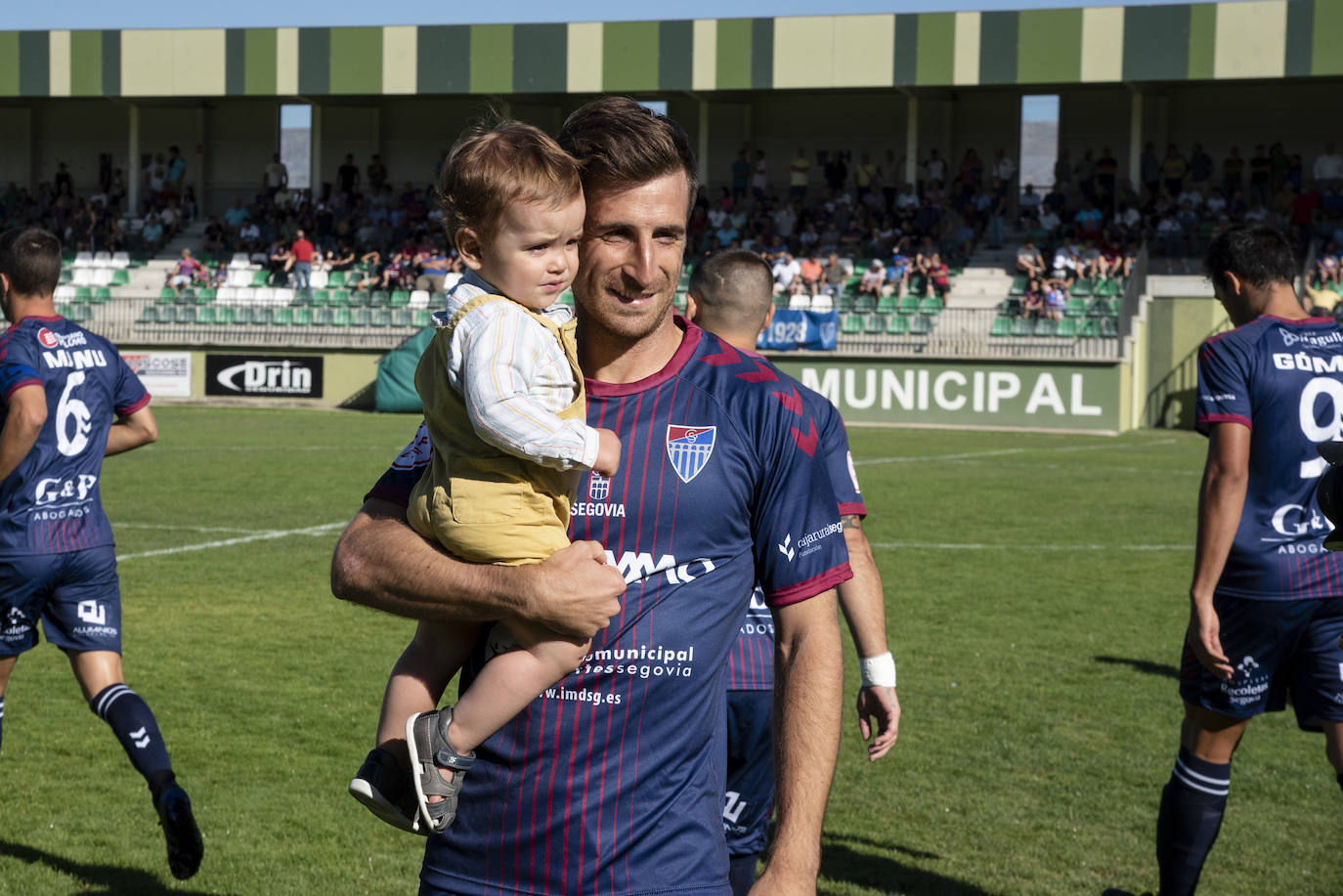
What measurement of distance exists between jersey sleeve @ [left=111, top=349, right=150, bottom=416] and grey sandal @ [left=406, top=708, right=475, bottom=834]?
13.1ft

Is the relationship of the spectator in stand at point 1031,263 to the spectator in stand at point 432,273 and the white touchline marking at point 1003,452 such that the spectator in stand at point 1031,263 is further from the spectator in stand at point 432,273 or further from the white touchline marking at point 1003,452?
the spectator in stand at point 432,273

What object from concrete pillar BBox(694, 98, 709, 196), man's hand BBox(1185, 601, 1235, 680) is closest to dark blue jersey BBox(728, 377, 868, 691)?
man's hand BBox(1185, 601, 1235, 680)

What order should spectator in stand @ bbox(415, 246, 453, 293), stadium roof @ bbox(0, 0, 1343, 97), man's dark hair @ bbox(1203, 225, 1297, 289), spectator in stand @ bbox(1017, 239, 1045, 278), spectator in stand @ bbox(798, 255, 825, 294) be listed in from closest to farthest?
man's dark hair @ bbox(1203, 225, 1297, 289) < spectator in stand @ bbox(1017, 239, 1045, 278) < spectator in stand @ bbox(798, 255, 825, 294) < stadium roof @ bbox(0, 0, 1343, 97) < spectator in stand @ bbox(415, 246, 453, 293)

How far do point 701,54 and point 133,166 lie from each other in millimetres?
17935

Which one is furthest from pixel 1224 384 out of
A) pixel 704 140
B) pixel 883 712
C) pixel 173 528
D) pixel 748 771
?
pixel 704 140

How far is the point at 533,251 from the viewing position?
8.98 ft

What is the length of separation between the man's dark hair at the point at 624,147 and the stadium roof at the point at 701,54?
36128 millimetres

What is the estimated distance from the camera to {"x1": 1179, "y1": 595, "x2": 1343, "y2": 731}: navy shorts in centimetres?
499

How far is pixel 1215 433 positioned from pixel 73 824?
4641 millimetres

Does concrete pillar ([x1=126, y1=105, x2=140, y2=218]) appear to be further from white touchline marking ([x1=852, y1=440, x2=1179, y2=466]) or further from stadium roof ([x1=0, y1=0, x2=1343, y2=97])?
white touchline marking ([x1=852, y1=440, x2=1179, y2=466])

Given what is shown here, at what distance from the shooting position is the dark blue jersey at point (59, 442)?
19.0 ft

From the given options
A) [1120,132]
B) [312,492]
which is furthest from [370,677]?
[1120,132]

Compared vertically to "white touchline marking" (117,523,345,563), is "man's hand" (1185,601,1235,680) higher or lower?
higher

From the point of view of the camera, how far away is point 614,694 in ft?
8.81
